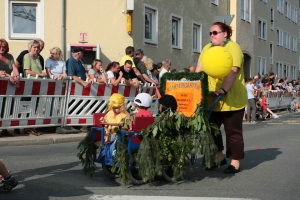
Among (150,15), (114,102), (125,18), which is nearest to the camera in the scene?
(114,102)

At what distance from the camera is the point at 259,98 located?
23266 millimetres

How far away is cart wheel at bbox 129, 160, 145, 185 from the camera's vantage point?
6.28m

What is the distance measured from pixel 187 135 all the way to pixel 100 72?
7.33 metres

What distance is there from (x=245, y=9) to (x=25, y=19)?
69.0 feet

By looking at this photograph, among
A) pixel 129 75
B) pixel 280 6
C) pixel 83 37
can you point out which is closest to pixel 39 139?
pixel 129 75

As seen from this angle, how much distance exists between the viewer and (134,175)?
6402mm

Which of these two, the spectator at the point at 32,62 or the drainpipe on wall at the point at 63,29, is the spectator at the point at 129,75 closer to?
the spectator at the point at 32,62

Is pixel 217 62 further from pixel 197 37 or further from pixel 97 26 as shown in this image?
pixel 197 37

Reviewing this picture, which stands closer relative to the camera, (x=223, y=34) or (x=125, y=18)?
(x=223, y=34)

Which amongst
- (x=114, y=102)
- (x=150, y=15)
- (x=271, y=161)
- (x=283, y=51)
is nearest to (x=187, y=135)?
(x=114, y=102)

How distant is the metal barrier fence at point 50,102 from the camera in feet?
36.2

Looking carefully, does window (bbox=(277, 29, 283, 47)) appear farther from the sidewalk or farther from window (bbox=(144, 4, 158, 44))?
the sidewalk

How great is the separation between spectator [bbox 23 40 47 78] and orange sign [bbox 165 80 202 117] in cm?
546

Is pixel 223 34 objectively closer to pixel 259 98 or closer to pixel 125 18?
pixel 125 18
